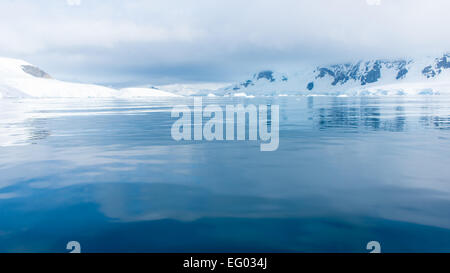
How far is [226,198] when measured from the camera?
10.3m

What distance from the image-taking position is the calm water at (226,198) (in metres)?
7.66

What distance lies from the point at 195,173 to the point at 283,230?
5995mm

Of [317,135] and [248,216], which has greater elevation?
[317,135]

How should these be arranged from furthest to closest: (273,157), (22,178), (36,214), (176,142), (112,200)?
1. (176,142)
2. (273,157)
3. (22,178)
4. (112,200)
5. (36,214)

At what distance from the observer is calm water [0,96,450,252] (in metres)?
7.66

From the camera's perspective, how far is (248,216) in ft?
29.0

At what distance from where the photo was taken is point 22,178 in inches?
502

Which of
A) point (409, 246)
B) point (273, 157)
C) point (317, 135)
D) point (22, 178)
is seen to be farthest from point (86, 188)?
point (317, 135)

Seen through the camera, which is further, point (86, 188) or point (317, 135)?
point (317, 135)
